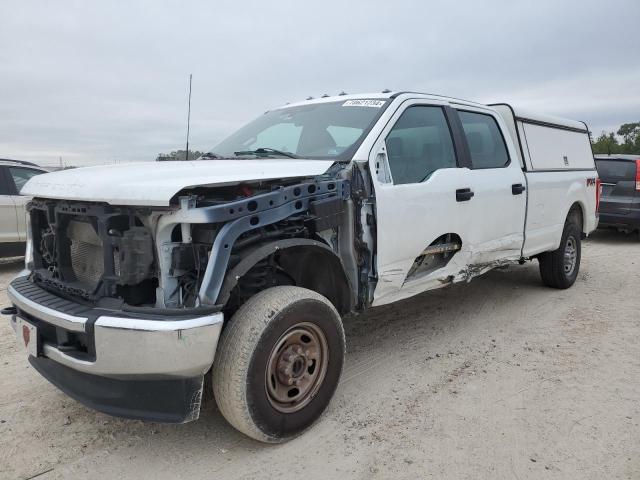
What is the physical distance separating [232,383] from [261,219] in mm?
845

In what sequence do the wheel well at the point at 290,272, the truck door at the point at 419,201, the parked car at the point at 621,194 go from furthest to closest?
the parked car at the point at 621,194 < the truck door at the point at 419,201 < the wheel well at the point at 290,272

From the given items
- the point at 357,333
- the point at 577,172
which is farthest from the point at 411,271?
the point at 577,172

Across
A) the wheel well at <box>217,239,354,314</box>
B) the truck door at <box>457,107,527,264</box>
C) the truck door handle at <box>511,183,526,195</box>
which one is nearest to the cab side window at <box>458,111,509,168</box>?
the truck door at <box>457,107,527,264</box>

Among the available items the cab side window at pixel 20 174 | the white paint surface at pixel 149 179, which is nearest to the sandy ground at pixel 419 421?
the white paint surface at pixel 149 179

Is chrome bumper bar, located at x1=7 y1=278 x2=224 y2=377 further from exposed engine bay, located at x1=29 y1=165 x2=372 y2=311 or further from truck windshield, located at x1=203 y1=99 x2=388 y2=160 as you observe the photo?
truck windshield, located at x1=203 y1=99 x2=388 y2=160

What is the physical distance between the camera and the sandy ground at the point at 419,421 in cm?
264

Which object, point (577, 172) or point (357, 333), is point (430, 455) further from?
point (577, 172)

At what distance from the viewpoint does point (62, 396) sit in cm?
339

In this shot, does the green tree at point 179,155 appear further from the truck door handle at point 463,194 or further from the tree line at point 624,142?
the tree line at point 624,142

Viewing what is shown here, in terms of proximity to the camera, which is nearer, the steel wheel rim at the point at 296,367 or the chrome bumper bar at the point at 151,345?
the chrome bumper bar at the point at 151,345

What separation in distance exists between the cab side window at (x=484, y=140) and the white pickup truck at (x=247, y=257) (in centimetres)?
30

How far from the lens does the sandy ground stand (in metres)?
2.64

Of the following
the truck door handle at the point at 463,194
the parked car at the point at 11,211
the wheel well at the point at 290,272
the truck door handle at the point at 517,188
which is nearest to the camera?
the wheel well at the point at 290,272

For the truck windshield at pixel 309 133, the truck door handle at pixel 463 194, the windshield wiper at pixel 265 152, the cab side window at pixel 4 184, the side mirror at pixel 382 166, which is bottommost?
the cab side window at pixel 4 184
